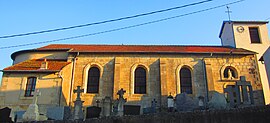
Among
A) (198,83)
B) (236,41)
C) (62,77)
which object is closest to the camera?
(62,77)

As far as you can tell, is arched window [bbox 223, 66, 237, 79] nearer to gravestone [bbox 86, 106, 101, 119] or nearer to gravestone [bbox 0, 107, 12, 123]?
gravestone [bbox 86, 106, 101, 119]

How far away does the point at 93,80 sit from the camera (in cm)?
1895

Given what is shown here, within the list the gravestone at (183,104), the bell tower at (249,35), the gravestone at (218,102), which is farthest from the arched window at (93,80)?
the bell tower at (249,35)

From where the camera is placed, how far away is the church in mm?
17125

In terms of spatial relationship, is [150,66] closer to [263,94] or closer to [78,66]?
[78,66]

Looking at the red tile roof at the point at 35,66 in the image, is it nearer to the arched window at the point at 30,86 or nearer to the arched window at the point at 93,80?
the arched window at the point at 30,86

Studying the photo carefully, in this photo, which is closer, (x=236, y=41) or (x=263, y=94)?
(x=263, y=94)

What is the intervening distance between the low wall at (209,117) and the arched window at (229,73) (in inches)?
449

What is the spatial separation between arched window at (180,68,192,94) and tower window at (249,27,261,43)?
7740 mm

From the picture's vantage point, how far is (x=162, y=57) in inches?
771

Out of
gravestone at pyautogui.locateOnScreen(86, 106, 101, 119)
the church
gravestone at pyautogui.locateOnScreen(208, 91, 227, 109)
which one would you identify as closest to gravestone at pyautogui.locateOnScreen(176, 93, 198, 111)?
gravestone at pyautogui.locateOnScreen(208, 91, 227, 109)

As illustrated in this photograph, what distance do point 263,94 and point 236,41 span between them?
6107 millimetres

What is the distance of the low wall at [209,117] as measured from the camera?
7676 mm

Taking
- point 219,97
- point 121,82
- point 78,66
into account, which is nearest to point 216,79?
point 121,82
